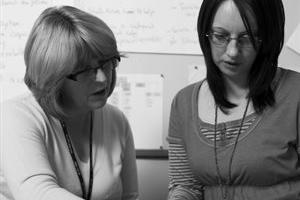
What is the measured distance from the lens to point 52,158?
1.09 m

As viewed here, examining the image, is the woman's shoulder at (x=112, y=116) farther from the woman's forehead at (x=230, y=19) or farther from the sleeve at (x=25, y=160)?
the woman's forehead at (x=230, y=19)

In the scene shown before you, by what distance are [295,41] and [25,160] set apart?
3.59 ft

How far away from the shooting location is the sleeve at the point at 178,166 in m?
1.27

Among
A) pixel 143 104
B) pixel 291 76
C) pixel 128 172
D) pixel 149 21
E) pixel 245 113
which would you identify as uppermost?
pixel 149 21

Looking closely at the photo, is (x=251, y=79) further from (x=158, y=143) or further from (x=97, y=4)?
(x=97, y=4)

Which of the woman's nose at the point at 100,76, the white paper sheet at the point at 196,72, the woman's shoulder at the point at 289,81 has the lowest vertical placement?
the white paper sheet at the point at 196,72

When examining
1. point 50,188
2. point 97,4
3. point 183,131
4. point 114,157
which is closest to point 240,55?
point 183,131

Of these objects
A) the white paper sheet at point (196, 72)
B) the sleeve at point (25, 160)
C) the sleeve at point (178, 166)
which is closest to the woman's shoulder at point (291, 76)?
the sleeve at point (178, 166)

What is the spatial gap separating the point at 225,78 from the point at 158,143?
50 centimetres

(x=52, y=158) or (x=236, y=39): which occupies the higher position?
(x=236, y=39)

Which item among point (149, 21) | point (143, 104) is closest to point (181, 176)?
point (143, 104)

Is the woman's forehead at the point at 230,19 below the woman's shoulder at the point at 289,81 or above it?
above

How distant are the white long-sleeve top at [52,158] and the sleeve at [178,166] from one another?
132 millimetres

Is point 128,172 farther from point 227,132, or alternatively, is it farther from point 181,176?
point 227,132
